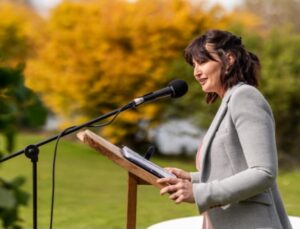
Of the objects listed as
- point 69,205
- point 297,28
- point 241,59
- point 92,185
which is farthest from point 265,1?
point 241,59

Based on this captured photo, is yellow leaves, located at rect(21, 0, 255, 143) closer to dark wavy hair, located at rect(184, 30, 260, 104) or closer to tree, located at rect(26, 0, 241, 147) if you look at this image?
tree, located at rect(26, 0, 241, 147)

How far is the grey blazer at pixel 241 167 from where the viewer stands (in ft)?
6.50

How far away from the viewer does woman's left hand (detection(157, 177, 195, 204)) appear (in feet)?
6.65

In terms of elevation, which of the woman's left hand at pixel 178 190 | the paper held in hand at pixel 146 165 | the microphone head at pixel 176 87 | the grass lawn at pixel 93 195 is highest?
the grass lawn at pixel 93 195

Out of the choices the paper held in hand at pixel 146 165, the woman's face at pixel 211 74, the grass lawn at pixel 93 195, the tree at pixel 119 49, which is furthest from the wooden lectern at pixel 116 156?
the tree at pixel 119 49

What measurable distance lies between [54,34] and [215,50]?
13.0 metres

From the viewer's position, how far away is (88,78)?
46.9 ft

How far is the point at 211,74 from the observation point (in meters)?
2.17

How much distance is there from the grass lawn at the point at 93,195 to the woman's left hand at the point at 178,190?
9.69ft

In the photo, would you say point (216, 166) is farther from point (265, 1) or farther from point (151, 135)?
point (265, 1)

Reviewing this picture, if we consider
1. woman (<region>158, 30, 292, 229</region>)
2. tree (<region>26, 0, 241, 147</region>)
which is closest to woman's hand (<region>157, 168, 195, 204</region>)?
woman (<region>158, 30, 292, 229</region>)

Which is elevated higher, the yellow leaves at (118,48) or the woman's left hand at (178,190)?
the yellow leaves at (118,48)

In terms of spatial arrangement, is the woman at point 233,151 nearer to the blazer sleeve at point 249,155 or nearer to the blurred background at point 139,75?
the blazer sleeve at point 249,155

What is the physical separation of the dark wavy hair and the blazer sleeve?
0.32 ft
